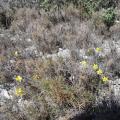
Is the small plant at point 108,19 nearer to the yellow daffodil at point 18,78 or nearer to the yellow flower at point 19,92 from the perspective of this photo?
the yellow daffodil at point 18,78

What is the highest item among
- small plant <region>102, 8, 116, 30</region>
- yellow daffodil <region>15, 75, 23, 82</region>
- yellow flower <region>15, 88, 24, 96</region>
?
small plant <region>102, 8, 116, 30</region>

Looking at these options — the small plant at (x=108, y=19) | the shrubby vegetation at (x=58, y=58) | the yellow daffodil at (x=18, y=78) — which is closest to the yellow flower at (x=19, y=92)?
the shrubby vegetation at (x=58, y=58)

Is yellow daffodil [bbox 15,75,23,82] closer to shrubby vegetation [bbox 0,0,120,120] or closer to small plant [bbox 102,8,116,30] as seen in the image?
shrubby vegetation [bbox 0,0,120,120]

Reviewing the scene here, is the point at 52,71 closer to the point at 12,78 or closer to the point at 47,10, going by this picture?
the point at 12,78

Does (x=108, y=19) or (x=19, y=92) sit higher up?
(x=108, y=19)

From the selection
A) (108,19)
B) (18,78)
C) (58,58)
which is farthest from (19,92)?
(108,19)

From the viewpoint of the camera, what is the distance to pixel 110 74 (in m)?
5.31

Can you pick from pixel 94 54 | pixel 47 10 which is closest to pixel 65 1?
pixel 47 10

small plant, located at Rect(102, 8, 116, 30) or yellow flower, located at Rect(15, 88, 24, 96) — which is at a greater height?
small plant, located at Rect(102, 8, 116, 30)

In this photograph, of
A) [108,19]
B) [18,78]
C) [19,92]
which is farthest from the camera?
[108,19]

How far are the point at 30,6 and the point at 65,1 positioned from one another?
4.09 ft

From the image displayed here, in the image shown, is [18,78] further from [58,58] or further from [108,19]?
[108,19]

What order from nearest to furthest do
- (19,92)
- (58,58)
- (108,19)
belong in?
(19,92)
(58,58)
(108,19)

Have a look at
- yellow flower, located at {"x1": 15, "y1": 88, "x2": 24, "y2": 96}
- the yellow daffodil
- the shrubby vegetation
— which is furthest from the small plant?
yellow flower, located at {"x1": 15, "y1": 88, "x2": 24, "y2": 96}
